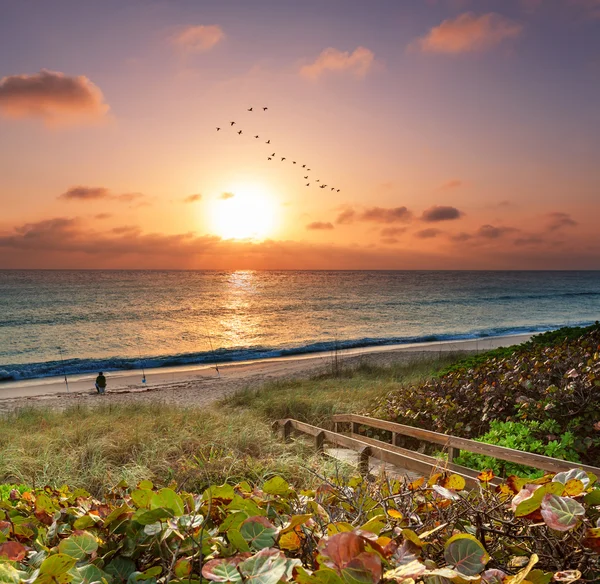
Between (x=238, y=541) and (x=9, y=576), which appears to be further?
(x=238, y=541)

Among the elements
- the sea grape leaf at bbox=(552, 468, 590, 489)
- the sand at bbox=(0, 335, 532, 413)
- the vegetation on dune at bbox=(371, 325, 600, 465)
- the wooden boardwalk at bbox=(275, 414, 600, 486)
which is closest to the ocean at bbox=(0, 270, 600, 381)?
the sand at bbox=(0, 335, 532, 413)

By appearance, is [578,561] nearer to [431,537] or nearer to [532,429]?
[431,537]

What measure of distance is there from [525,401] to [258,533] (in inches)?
263

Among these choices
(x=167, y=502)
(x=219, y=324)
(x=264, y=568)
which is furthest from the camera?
(x=219, y=324)

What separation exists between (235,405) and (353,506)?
13.9 meters

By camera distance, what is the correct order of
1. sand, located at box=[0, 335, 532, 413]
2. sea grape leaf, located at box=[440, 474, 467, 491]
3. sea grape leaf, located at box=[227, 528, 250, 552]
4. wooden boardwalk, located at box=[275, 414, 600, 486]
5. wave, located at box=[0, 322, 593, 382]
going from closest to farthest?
sea grape leaf, located at box=[227, 528, 250, 552], sea grape leaf, located at box=[440, 474, 467, 491], wooden boardwalk, located at box=[275, 414, 600, 486], sand, located at box=[0, 335, 532, 413], wave, located at box=[0, 322, 593, 382]

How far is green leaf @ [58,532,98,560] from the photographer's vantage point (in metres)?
1.35

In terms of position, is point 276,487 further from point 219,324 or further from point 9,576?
point 219,324

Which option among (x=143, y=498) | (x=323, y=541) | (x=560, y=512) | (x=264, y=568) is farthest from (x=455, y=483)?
(x=143, y=498)

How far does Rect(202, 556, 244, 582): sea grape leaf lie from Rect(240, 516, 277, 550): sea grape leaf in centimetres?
24

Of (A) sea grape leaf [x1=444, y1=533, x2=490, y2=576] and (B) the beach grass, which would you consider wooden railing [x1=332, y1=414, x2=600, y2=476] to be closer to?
(B) the beach grass

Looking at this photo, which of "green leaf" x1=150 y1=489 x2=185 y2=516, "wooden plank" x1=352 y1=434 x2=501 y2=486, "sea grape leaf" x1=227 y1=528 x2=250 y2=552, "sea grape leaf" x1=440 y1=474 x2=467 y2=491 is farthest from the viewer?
"wooden plank" x1=352 y1=434 x2=501 y2=486

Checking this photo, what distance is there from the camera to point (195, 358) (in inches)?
1431

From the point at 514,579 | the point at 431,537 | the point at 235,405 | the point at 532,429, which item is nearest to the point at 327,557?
the point at 514,579
